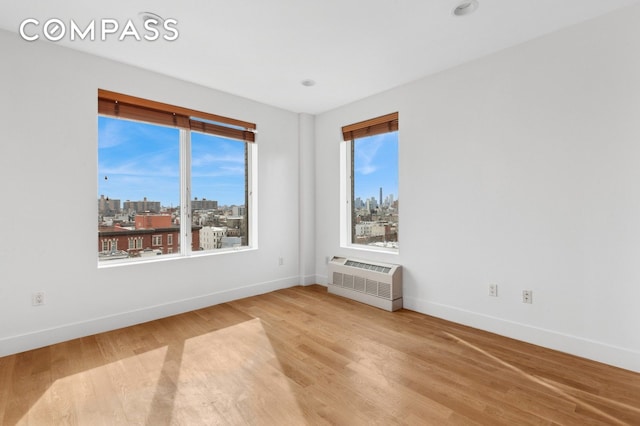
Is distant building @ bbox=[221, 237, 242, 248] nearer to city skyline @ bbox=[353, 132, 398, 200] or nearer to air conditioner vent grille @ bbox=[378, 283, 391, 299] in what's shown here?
city skyline @ bbox=[353, 132, 398, 200]

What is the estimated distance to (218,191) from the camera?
3975 mm

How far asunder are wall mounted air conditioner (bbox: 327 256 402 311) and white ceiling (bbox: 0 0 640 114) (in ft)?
7.33

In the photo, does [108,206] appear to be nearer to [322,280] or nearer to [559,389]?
[322,280]

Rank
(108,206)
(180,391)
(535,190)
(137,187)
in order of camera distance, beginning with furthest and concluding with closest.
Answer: (137,187)
(108,206)
(535,190)
(180,391)

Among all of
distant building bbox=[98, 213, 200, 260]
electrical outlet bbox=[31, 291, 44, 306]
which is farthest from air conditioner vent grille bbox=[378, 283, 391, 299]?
electrical outlet bbox=[31, 291, 44, 306]

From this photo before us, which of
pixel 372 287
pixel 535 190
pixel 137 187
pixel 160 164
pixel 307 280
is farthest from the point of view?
pixel 307 280

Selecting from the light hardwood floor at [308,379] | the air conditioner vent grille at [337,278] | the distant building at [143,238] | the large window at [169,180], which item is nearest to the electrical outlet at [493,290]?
the light hardwood floor at [308,379]

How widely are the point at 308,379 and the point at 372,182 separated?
2.74 metres

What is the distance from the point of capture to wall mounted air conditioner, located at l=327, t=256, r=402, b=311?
11.6 ft

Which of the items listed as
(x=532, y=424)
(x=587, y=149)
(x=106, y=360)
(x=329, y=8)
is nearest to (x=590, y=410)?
(x=532, y=424)

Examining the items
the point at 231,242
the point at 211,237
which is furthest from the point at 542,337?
the point at 211,237

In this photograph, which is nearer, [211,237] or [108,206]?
[108,206]

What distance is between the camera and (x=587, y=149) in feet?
7.89

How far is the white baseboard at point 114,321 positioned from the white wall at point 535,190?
2.21 m
